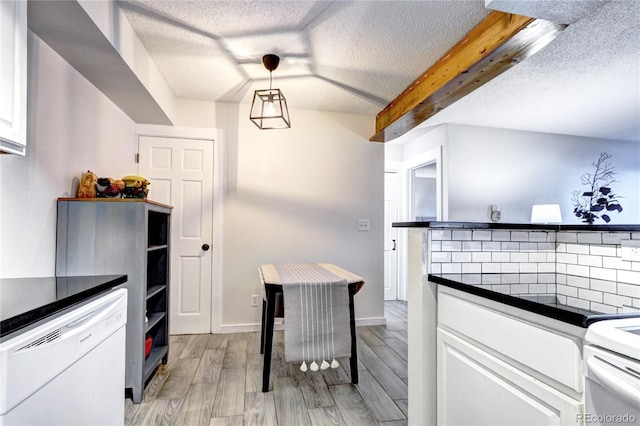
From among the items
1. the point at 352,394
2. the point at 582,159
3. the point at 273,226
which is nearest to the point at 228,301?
the point at 273,226

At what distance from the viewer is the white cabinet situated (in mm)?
867

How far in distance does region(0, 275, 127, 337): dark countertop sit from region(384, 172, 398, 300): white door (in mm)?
3895

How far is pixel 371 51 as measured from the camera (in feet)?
7.80

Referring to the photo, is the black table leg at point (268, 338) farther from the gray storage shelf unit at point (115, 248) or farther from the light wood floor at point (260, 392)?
the gray storage shelf unit at point (115, 248)

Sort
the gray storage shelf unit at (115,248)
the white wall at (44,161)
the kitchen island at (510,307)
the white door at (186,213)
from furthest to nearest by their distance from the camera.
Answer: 1. the white door at (186,213)
2. the gray storage shelf unit at (115,248)
3. the white wall at (44,161)
4. the kitchen island at (510,307)

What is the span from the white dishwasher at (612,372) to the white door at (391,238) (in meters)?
3.96

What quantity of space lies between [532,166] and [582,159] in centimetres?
87

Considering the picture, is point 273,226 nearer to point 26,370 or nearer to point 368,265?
point 368,265

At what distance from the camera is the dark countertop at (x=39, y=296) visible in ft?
2.70

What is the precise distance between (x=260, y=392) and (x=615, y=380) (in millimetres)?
1905

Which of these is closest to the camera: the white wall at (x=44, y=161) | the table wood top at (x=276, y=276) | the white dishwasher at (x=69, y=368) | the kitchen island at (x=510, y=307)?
the white dishwasher at (x=69, y=368)

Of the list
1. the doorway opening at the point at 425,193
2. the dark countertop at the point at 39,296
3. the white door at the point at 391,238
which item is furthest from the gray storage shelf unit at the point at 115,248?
the doorway opening at the point at 425,193

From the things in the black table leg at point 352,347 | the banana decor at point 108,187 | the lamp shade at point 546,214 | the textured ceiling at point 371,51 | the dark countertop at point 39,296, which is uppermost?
the textured ceiling at point 371,51

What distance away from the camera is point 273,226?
3338 mm
